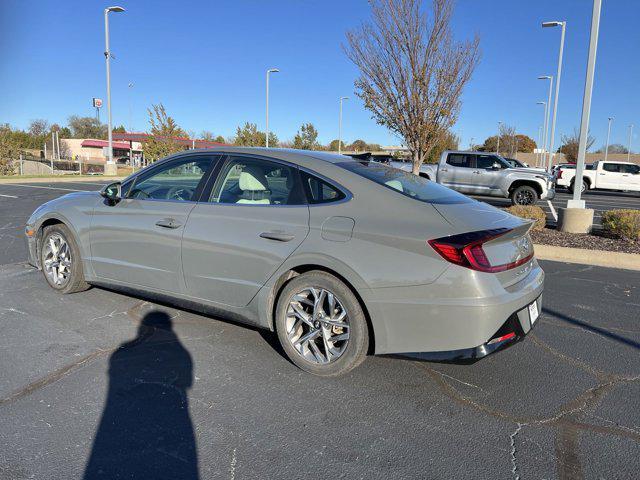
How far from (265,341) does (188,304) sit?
2.30 ft

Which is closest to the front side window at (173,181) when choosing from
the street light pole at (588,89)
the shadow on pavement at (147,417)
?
the shadow on pavement at (147,417)

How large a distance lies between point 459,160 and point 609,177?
1317 cm

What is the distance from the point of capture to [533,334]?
432cm

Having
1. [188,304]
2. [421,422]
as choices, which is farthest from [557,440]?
[188,304]

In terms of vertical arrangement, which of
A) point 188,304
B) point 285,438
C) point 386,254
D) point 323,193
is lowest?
point 285,438

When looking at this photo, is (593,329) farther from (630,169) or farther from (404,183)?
(630,169)

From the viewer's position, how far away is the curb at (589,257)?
23.7 feet

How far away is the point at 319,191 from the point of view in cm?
355

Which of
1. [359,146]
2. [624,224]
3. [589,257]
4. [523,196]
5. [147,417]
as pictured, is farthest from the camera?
[359,146]

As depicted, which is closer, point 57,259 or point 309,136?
point 57,259

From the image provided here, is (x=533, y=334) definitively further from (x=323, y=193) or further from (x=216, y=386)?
(x=216, y=386)

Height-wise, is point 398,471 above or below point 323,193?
below

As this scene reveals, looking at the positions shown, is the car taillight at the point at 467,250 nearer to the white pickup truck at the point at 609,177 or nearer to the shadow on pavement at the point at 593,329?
the shadow on pavement at the point at 593,329

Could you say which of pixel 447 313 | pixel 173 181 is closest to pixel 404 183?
pixel 447 313
